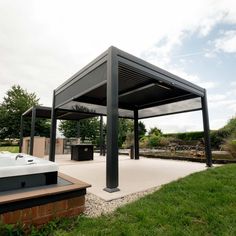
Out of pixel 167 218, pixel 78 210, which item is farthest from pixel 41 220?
pixel 167 218

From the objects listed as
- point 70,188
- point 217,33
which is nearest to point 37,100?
point 217,33

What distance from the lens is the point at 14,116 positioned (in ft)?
76.6

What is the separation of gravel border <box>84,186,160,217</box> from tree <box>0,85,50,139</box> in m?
21.7

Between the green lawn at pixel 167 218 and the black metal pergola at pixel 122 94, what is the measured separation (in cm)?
116

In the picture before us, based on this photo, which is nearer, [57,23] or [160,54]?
[57,23]

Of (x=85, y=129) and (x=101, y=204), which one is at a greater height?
(x=85, y=129)

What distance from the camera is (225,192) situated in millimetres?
3451

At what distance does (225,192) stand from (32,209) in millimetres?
3388

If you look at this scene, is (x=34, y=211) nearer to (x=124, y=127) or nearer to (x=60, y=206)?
(x=60, y=206)

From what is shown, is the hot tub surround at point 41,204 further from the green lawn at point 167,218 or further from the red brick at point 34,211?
the green lawn at point 167,218

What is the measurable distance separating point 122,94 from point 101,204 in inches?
210

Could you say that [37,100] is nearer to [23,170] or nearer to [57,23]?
[57,23]

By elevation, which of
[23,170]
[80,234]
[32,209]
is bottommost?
[80,234]

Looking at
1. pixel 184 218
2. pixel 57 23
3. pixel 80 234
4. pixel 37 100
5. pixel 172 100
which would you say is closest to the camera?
pixel 80 234
